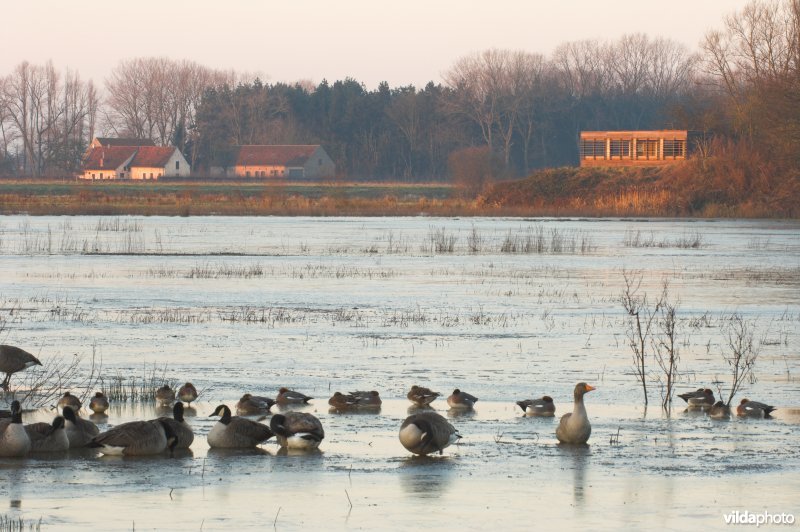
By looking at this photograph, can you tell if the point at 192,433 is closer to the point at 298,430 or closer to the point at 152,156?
the point at 298,430

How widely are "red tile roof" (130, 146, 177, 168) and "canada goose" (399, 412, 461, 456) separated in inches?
5039

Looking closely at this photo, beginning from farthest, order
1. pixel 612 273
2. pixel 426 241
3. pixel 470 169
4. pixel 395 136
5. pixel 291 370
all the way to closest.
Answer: pixel 395 136 → pixel 470 169 → pixel 426 241 → pixel 612 273 → pixel 291 370

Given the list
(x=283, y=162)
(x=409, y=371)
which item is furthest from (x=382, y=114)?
(x=409, y=371)

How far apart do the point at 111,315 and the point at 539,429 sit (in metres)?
11.8

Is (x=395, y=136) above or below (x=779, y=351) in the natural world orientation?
above

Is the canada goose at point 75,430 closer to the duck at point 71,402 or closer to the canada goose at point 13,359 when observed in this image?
the duck at point 71,402

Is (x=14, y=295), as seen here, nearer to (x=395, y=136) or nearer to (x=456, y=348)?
(x=456, y=348)

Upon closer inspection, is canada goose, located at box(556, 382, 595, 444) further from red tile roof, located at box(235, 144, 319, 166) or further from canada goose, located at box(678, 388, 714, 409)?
red tile roof, located at box(235, 144, 319, 166)

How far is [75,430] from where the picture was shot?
1185 centimetres

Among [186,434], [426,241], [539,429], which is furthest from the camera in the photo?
[426,241]

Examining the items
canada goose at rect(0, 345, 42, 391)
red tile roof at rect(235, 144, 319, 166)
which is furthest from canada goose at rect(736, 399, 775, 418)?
red tile roof at rect(235, 144, 319, 166)

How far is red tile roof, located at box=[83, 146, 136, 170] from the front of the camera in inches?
5566

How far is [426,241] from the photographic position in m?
46.6

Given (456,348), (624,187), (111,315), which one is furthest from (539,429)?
(624,187)
